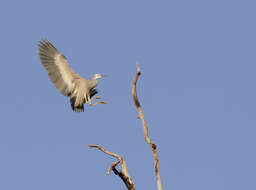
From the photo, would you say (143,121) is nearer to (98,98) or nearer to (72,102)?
(98,98)

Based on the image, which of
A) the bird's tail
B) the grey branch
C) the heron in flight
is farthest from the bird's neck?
the grey branch

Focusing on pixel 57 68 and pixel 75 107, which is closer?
pixel 75 107

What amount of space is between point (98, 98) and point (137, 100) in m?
4.20

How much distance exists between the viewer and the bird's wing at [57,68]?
14.3 m

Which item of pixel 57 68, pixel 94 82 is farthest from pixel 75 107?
pixel 57 68

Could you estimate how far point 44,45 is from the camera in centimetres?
1477

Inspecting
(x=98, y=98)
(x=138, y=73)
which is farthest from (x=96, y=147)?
(x=98, y=98)

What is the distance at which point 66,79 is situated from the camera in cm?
1438

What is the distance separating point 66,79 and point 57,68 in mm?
440

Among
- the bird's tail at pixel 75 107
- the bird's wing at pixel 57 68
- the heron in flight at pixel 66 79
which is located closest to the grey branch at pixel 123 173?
the heron in flight at pixel 66 79

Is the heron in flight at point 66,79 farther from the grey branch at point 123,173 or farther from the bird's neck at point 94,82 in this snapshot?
the grey branch at point 123,173

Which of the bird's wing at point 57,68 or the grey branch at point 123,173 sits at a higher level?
the bird's wing at point 57,68

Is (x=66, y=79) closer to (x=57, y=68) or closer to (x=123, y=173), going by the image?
(x=57, y=68)

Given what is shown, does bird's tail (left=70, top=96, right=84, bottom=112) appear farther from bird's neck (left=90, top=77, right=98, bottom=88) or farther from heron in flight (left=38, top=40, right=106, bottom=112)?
bird's neck (left=90, top=77, right=98, bottom=88)
